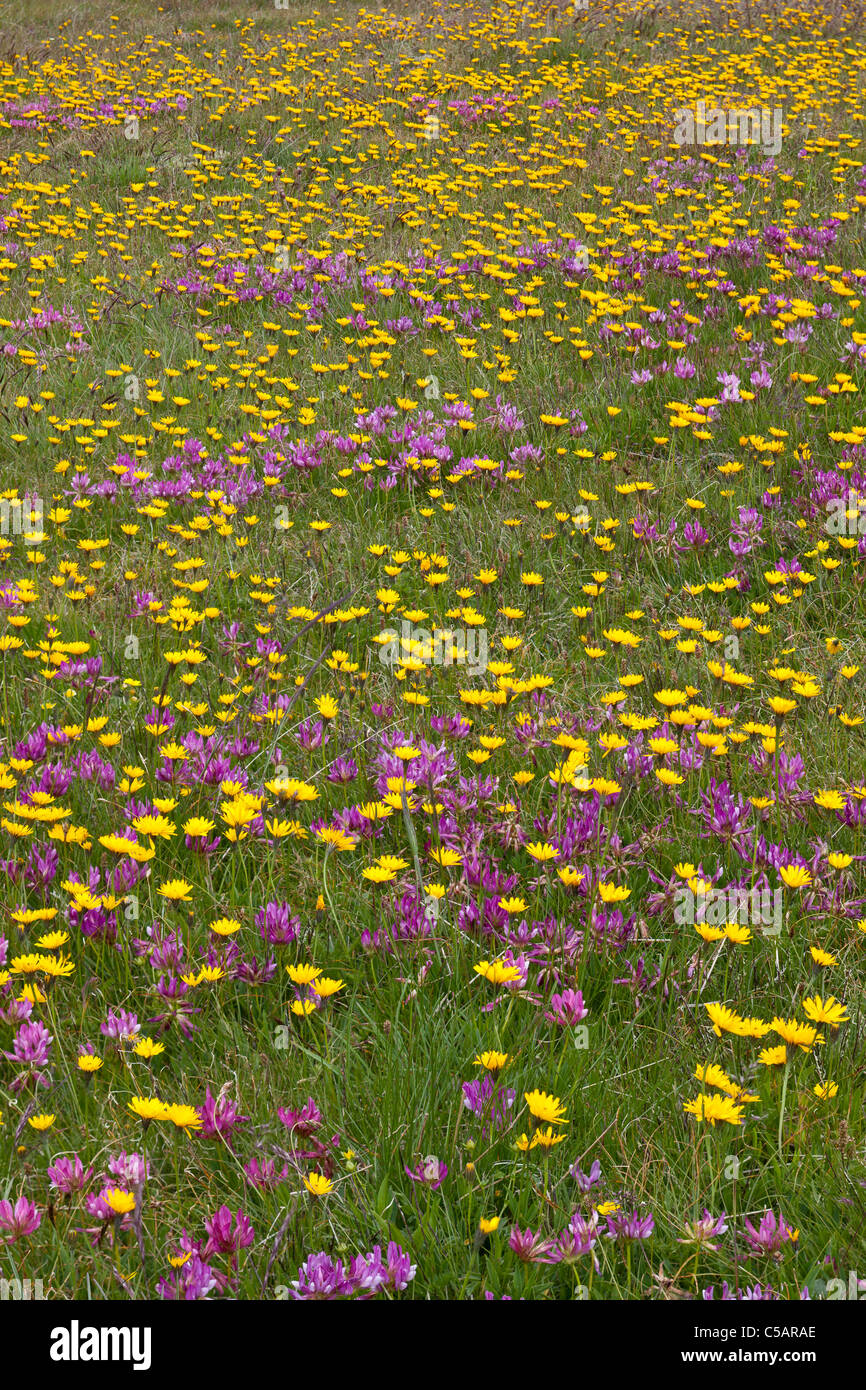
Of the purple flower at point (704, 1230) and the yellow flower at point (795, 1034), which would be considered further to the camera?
the yellow flower at point (795, 1034)

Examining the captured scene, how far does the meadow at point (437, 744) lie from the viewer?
2045 millimetres

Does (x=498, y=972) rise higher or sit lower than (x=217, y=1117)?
higher

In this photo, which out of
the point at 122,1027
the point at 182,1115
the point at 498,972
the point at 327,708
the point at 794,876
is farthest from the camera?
the point at 327,708

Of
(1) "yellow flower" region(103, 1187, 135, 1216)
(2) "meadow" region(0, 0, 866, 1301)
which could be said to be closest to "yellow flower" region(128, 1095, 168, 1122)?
(2) "meadow" region(0, 0, 866, 1301)

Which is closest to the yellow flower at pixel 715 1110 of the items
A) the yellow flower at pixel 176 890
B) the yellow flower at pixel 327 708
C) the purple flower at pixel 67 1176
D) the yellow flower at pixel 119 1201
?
the yellow flower at pixel 119 1201

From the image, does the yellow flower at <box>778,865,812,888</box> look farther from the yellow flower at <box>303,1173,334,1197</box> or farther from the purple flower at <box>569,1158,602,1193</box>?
the yellow flower at <box>303,1173,334,1197</box>

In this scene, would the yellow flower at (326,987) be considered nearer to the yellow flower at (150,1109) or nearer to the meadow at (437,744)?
the meadow at (437,744)

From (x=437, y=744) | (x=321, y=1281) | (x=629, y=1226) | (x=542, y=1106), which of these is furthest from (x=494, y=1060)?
(x=437, y=744)

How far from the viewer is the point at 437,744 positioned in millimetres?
3479

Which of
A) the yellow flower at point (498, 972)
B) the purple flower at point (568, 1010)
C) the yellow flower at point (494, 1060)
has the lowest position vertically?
the purple flower at point (568, 1010)

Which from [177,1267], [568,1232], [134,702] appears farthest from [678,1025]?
[134,702]

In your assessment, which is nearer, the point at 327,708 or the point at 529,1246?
the point at 529,1246

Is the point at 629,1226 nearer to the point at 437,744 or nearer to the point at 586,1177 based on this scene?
the point at 586,1177

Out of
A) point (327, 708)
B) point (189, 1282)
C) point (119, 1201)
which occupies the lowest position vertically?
point (189, 1282)
